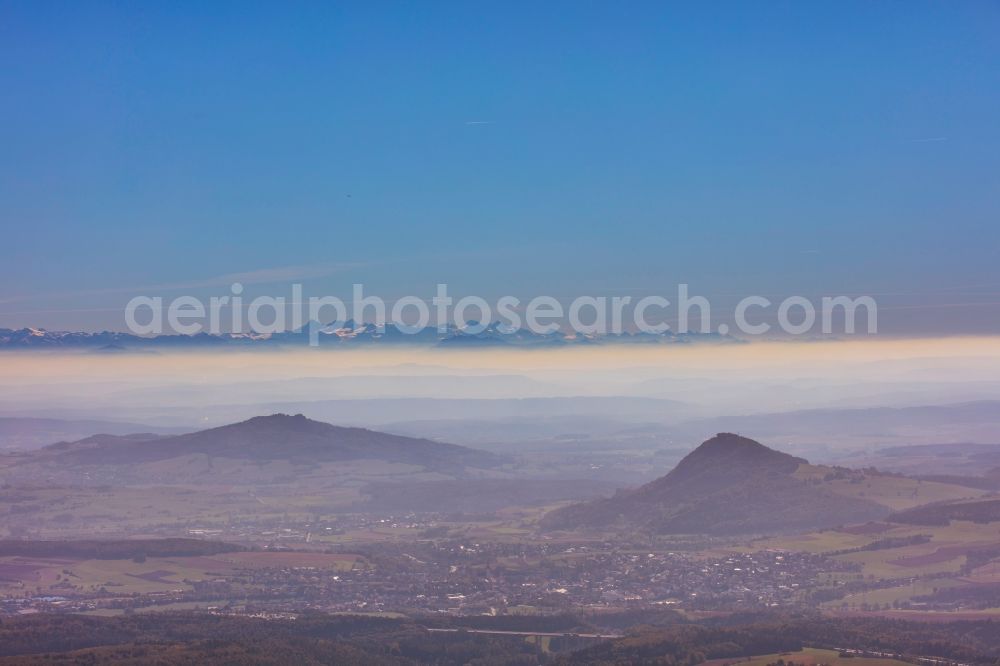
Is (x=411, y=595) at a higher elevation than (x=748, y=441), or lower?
lower

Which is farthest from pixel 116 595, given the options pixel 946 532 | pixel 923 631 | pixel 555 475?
pixel 555 475

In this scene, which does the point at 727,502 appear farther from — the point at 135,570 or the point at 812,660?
the point at 812,660

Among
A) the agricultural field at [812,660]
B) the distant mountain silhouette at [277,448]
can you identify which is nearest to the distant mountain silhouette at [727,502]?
the agricultural field at [812,660]

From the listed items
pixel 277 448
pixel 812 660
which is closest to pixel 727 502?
pixel 812 660

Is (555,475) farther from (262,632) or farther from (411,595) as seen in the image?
(262,632)

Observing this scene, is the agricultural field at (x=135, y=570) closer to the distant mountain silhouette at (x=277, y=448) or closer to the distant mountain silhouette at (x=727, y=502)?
the distant mountain silhouette at (x=727, y=502)
